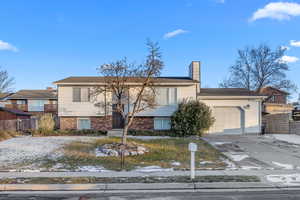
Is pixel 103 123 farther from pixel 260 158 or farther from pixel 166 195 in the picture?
pixel 166 195

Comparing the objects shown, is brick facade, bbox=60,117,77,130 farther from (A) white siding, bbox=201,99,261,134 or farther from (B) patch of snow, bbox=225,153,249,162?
(B) patch of snow, bbox=225,153,249,162

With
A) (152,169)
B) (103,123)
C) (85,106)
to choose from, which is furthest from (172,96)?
(152,169)

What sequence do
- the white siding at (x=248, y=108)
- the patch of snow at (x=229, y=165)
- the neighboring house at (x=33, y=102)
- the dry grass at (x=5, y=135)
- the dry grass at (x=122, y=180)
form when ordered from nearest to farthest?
the dry grass at (x=122, y=180), the patch of snow at (x=229, y=165), the dry grass at (x=5, y=135), the white siding at (x=248, y=108), the neighboring house at (x=33, y=102)

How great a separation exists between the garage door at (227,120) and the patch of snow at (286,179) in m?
11.1

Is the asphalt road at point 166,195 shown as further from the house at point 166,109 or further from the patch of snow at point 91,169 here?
the house at point 166,109

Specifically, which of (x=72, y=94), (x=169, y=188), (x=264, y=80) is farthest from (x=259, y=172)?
(x=264, y=80)

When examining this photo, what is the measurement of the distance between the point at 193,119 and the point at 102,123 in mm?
7631

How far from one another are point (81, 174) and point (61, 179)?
2.37 feet

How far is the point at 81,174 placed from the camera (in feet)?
22.9

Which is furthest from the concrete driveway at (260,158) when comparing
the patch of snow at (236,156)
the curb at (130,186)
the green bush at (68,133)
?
the green bush at (68,133)

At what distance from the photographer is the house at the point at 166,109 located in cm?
1777

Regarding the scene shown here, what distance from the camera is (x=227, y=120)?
1794 centimetres

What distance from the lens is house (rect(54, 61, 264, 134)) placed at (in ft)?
58.3

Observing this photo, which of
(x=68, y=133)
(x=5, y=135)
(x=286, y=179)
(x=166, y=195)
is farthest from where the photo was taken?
(x=68, y=133)
